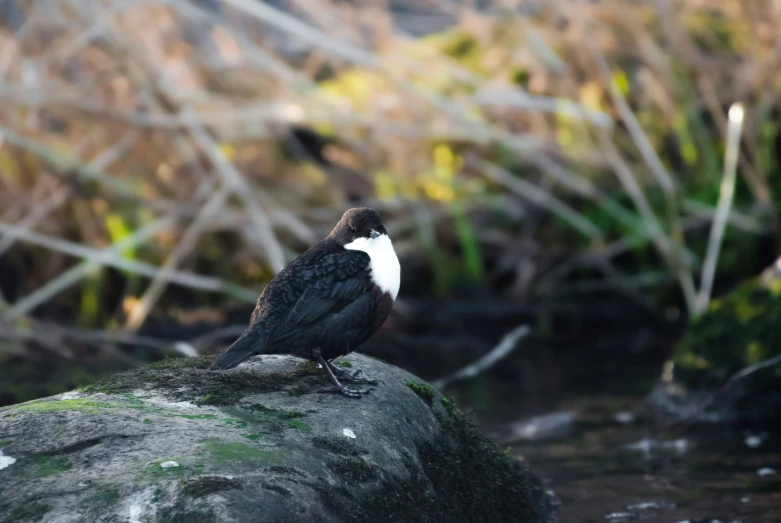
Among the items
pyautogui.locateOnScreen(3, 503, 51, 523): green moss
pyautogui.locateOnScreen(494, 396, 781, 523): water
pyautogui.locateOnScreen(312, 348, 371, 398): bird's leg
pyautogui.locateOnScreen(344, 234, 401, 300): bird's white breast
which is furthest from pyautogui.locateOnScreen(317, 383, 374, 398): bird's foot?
pyautogui.locateOnScreen(494, 396, 781, 523): water

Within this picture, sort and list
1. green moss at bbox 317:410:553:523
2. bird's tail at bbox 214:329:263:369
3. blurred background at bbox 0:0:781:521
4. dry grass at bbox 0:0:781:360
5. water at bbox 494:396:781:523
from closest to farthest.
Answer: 1. green moss at bbox 317:410:553:523
2. bird's tail at bbox 214:329:263:369
3. water at bbox 494:396:781:523
4. blurred background at bbox 0:0:781:521
5. dry grass at bbox 0:0:781:360

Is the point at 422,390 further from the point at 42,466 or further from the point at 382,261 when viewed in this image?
the point at 42,466

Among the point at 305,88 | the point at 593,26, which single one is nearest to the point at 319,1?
the point at 305,88

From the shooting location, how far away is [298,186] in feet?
28.7

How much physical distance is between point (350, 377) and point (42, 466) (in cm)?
124

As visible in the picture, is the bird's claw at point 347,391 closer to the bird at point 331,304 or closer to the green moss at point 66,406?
the bird at point 331,304

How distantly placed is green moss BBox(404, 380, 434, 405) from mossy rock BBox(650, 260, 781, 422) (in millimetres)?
2450

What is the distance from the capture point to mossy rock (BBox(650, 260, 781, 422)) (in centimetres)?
588

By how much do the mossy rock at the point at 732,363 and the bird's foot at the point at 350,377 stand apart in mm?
2763

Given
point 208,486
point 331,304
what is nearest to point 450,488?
point 331,304

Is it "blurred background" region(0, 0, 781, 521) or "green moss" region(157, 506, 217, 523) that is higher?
"blurred background" region(0, 0, 781, 521)

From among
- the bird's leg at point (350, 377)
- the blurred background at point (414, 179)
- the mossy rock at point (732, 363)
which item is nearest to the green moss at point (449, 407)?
the bird's leg at point (350, 377)

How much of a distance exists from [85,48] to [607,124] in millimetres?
4084

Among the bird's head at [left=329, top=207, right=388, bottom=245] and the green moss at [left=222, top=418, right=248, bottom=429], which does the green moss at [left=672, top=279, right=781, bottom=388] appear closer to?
the bird's head at [left=329, top=207, right=388, bottom=245]
